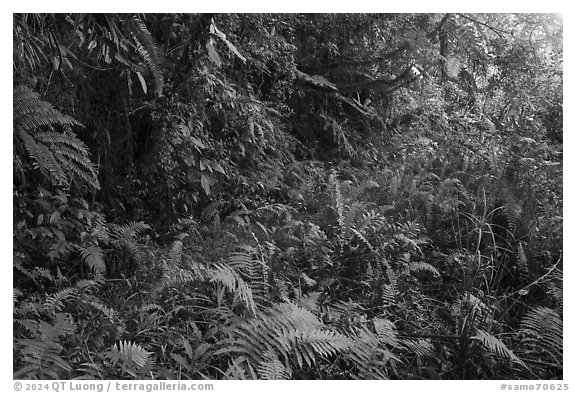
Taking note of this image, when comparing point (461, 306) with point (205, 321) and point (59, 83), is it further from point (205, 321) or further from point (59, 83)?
point (59, 83)

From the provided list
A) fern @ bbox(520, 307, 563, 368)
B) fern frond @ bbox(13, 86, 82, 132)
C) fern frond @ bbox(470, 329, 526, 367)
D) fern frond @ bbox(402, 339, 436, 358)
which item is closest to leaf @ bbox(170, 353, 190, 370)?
fern frond @ bbox(402, 339, 436, 358)

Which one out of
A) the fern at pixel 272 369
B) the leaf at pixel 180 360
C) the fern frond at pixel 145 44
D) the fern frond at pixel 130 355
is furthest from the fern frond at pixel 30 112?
the fern at pixel 272 369

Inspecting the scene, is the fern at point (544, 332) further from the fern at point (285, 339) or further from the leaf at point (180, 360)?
the leaf at point (180, 360)

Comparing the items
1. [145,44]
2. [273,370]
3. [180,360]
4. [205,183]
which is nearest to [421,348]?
[273,370]

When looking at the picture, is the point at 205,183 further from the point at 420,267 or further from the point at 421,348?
the point at 421,348

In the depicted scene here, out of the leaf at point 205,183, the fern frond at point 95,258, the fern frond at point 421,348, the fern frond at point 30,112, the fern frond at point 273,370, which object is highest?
the fern frond at point 30,112

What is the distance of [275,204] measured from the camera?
14.2 feet

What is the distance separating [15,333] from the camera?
276 cm

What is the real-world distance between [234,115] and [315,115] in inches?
53.0

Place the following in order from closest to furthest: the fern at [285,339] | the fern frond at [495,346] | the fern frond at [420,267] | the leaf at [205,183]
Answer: the fern at [285,339]
the fern frond at [495,346]
the fern frond at [420,267]
the leaf at [205,183]

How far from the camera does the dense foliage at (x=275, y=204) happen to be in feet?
9.54

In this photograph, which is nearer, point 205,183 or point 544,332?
point 544,332
